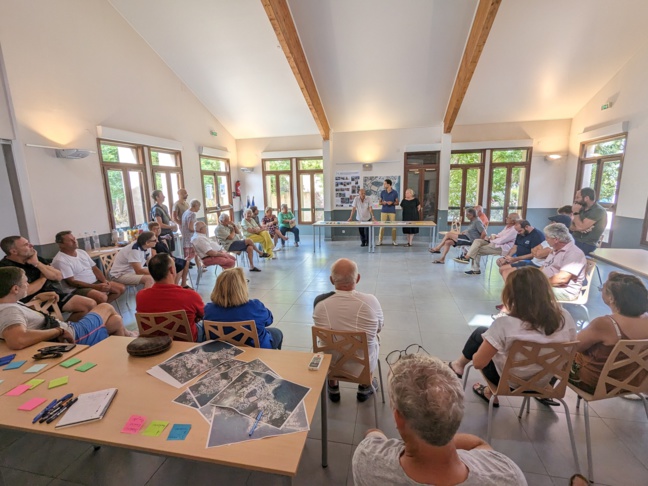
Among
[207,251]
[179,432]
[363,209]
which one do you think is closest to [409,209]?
[363,209]

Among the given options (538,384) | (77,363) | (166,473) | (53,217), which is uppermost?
(53,217)

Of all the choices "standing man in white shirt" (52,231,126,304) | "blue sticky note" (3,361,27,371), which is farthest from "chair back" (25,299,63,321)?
"standing man in white shirt" (52,231,126,304)

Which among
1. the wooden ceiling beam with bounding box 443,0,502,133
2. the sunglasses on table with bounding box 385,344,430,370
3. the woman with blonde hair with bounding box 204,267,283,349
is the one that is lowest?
the sunglasses on table with bounding box 385,344,430,370

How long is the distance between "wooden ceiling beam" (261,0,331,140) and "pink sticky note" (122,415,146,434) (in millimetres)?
4936

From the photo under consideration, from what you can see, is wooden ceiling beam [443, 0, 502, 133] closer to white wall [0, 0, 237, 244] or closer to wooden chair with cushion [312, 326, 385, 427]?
wooden chair with cushion [312, 326, 385, 427]

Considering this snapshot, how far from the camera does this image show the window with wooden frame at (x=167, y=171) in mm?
6227

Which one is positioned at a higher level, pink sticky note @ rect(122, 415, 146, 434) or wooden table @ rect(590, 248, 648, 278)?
wooden table @ rect(590, 248, 648, 278)

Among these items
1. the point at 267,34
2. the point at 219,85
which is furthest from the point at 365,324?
the point at 219,85

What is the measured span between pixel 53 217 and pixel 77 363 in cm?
366

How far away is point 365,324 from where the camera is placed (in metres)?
1.95

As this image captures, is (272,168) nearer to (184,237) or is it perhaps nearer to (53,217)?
(184,237)

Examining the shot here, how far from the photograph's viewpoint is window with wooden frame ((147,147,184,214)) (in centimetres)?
623

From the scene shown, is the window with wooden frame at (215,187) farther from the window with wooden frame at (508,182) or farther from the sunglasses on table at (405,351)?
the window with wooden frame at (508,182)

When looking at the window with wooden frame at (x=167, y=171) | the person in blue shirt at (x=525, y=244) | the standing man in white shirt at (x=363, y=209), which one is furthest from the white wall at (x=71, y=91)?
the person in blue shirt at (x=525, y=244)
